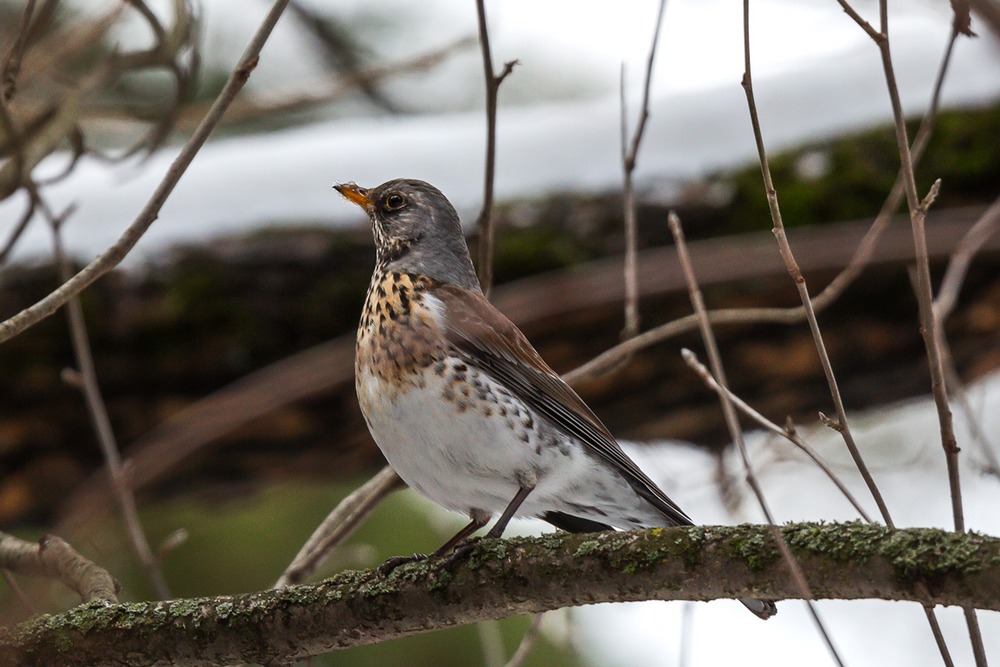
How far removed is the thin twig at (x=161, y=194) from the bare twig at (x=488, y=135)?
0.73 m

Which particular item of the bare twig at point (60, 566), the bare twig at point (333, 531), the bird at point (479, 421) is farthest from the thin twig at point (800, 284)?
the bare twig at point (60, 566)

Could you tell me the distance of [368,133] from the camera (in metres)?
4.80

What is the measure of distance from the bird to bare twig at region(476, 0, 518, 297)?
0.41 feet

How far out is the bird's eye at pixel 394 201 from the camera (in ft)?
12.0

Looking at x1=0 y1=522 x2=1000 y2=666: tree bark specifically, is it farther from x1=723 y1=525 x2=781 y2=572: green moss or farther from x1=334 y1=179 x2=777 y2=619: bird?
x1=334 y1=179 x2=777 y2=619: bird

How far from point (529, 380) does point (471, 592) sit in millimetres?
911

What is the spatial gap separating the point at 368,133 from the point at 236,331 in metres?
1.26

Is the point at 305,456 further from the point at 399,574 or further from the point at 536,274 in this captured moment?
the point at 399,574

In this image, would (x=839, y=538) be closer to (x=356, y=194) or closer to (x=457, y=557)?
(x=457, y=557)

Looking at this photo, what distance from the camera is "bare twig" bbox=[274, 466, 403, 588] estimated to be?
10.2 ft

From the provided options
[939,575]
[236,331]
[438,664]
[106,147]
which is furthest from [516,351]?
[106,147]

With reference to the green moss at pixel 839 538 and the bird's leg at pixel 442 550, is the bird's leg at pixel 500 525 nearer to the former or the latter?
the bird's leg at pixel 442 550

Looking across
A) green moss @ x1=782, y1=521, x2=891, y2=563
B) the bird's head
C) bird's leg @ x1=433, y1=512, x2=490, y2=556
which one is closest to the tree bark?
green moss @ x1=782, y1=521, x2=891, y2=563

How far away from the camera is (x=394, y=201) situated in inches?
144
